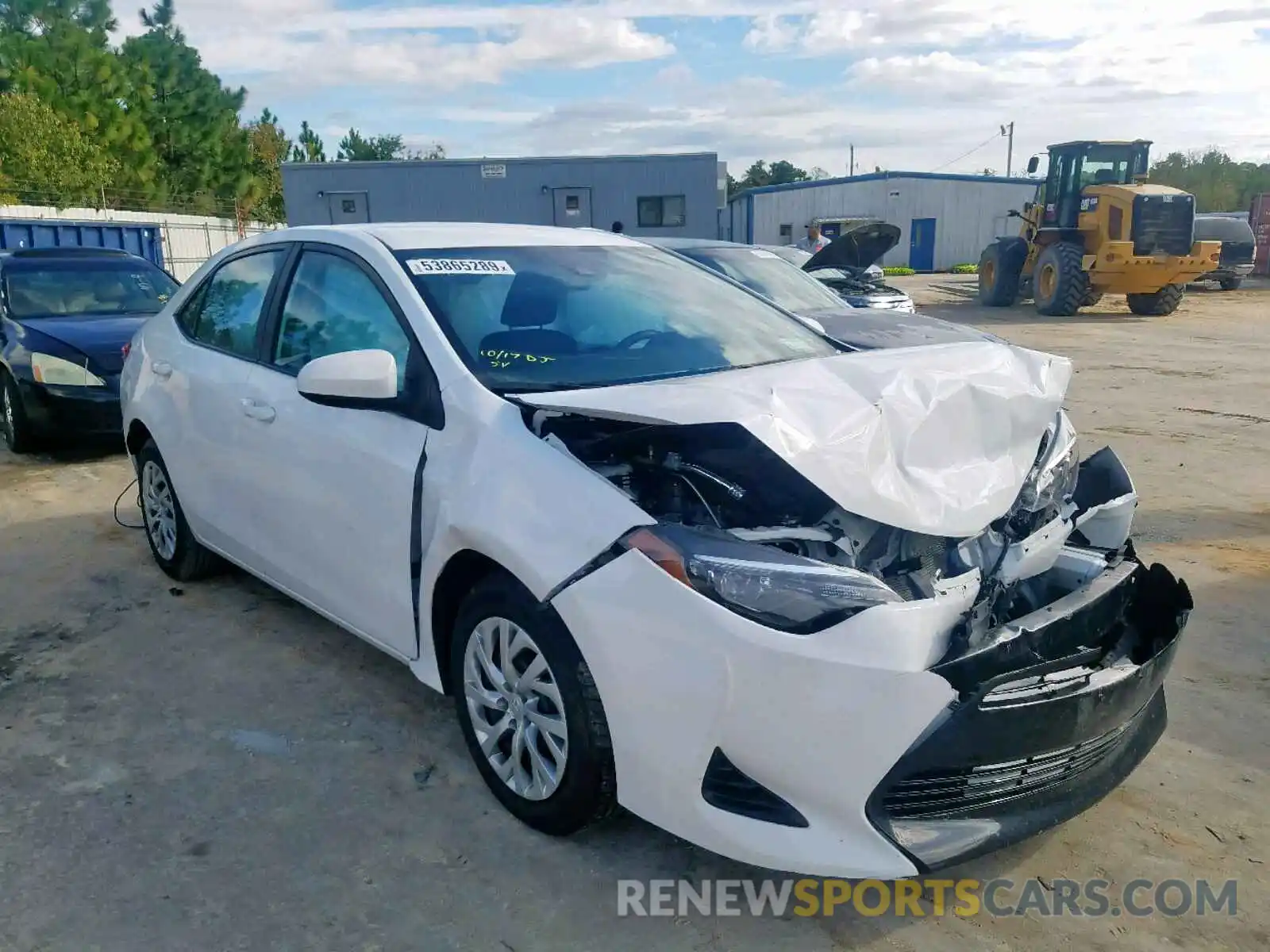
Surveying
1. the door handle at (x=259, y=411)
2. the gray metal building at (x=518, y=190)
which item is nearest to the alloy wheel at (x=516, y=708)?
the door handle at (x=259, y=411)

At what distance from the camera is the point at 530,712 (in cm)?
263

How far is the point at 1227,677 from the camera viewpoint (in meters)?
3.66

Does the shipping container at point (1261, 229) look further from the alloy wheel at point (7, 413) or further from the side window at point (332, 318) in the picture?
the side window at point (332, 318)

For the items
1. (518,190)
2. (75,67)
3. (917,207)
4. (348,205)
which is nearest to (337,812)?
(518,190)

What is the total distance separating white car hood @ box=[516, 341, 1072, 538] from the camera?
8.05 ft

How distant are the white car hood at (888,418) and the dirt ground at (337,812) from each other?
0.98 metres

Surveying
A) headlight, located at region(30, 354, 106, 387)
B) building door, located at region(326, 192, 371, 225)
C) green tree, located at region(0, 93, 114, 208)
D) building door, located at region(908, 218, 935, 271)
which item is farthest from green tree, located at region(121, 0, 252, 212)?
headlight, located at region(30, 354, 106, 387)

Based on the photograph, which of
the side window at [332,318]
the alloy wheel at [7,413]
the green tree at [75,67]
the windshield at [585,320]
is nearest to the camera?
the windshield at [585,320]

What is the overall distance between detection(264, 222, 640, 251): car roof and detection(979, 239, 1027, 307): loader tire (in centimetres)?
1854

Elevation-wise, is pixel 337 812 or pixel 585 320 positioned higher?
pixel 585 320

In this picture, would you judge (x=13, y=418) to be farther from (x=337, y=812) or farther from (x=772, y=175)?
(x=772, y=175)

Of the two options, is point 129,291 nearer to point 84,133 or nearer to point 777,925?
point 777,925

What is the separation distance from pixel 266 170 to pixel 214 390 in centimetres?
5576

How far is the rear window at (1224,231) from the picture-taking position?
2514 cm
